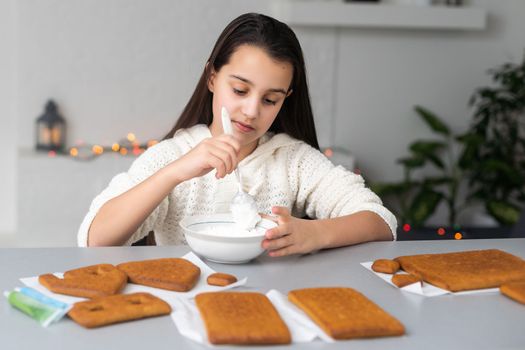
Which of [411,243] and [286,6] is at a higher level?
[286,6]

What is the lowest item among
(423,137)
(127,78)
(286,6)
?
(423,137)

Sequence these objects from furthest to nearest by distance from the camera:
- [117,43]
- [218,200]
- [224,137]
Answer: [117,43], [218,200], [224,137]

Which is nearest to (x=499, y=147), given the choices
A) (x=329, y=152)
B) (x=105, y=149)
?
(x=329, y=152)

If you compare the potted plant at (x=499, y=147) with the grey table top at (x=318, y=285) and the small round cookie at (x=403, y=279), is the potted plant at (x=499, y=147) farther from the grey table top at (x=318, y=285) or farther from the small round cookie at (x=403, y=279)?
the small round cookie at (x=403, y=279)

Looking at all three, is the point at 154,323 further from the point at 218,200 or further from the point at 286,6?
the point at 286,6

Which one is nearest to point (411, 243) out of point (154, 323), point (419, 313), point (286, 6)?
point (419, 313)

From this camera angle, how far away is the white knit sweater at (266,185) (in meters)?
1.83

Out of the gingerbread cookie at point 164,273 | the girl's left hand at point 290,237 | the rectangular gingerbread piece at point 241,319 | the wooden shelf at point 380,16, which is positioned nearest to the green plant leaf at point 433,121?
the wooden shelf at point 380,16

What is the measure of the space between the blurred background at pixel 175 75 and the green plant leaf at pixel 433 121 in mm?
100

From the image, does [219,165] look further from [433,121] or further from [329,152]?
[433,121]

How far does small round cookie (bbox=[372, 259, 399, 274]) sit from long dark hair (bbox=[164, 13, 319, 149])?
1.94 ft

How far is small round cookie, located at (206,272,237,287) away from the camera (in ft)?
4.20

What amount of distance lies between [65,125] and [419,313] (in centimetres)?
298

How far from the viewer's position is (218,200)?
1.91 m
